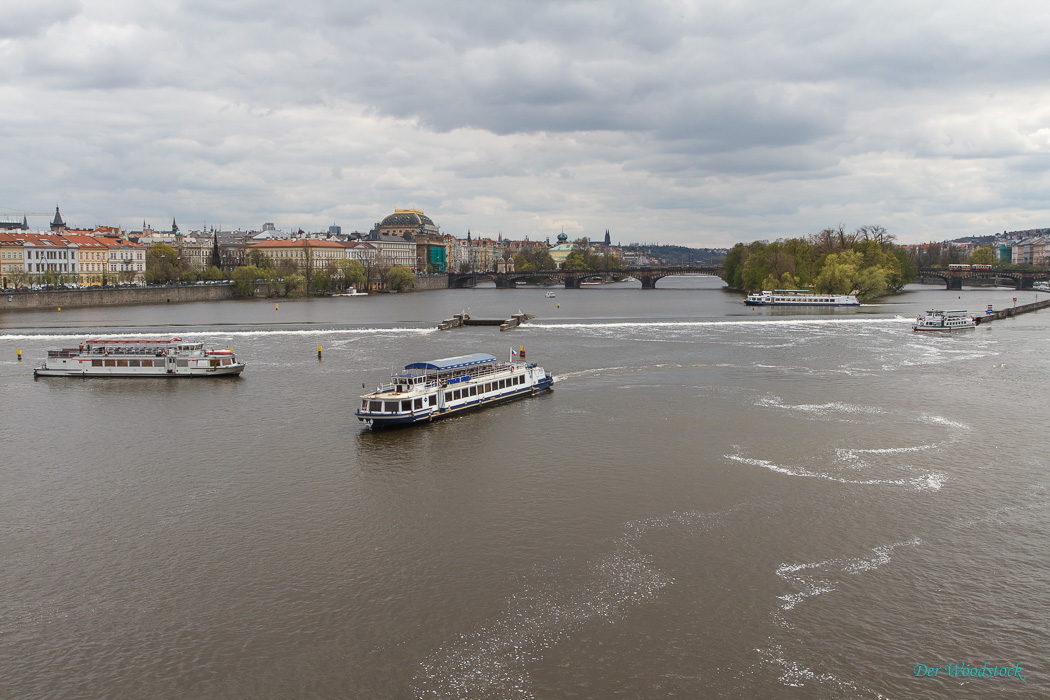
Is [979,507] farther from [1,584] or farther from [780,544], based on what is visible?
[1,584]

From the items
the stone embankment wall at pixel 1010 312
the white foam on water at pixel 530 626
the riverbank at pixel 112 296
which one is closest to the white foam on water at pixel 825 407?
the white foam on water at pixel 530 626

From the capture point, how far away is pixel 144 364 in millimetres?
51500

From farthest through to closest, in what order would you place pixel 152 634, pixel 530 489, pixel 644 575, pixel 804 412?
1. pixel 804 412
2. pixel 530 489
3. pixel 644 575
4. pixel 152 634

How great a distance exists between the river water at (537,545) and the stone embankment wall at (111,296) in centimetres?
7155

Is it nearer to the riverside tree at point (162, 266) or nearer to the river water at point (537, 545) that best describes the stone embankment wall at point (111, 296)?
the riverside tree at point (162, 266)

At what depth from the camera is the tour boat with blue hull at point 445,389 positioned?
3512 centimetres

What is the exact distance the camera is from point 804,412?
121 ft

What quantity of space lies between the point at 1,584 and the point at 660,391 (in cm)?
3011

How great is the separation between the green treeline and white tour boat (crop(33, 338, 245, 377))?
86.2 m

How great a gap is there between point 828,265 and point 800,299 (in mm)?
12236

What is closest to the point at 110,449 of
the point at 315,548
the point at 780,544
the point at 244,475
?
the point at 244,475

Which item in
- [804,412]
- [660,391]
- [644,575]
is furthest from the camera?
[660,391]

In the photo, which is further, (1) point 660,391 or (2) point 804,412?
(1) point 660,391

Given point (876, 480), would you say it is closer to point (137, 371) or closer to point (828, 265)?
point (137, 371)
